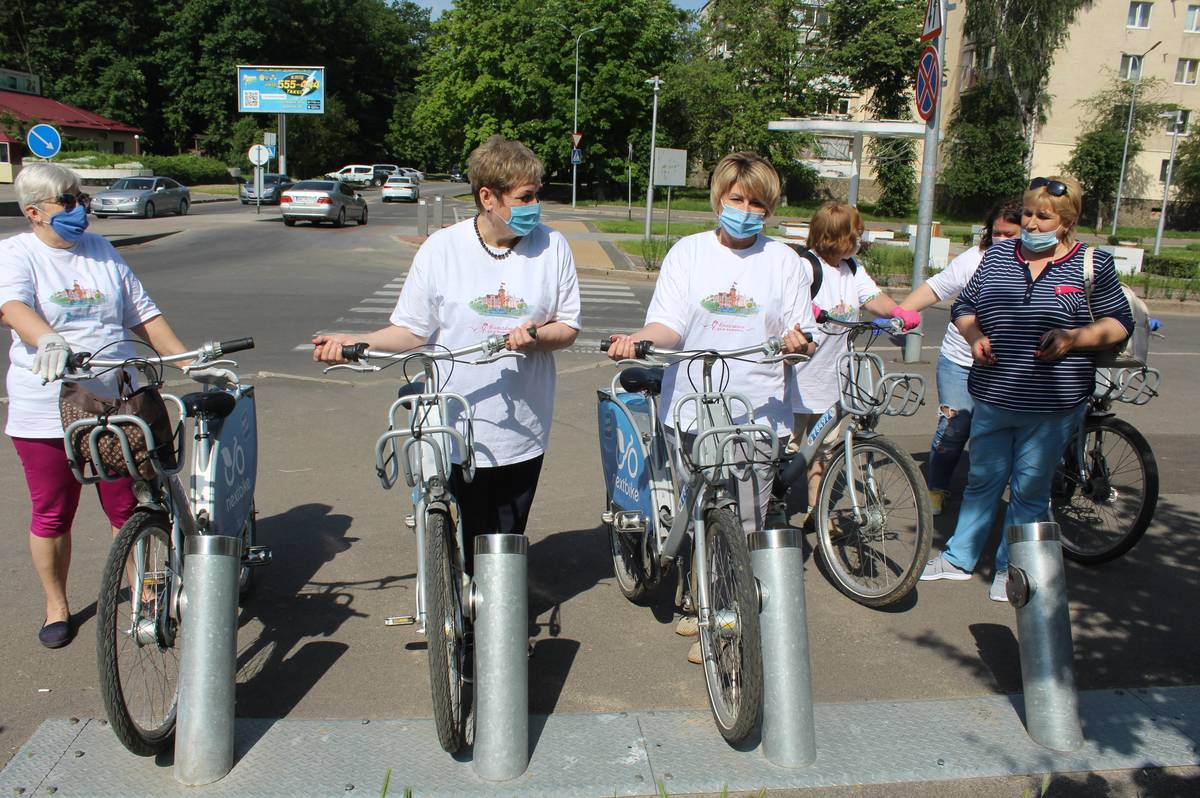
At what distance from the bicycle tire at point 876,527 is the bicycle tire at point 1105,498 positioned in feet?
3.95

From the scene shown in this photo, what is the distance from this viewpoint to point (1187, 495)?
629 centimetres

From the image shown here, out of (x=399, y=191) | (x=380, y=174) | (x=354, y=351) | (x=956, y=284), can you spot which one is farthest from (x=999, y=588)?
(x=380, y=174)

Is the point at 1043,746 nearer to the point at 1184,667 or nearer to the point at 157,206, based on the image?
the point at 1184,667

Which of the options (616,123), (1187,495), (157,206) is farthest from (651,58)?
(1187,495)

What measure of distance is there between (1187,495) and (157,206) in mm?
33153

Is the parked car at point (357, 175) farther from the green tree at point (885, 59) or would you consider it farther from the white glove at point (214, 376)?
the white glove at point (214, 376)

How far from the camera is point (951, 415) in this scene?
562 centimetres

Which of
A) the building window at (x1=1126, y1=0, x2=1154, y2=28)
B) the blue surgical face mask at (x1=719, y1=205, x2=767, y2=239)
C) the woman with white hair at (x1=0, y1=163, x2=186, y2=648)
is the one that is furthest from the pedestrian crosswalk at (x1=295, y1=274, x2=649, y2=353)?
the building window at (x1=1126, y1=0, x2=1154, y2=28)

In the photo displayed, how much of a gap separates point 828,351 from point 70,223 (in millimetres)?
3516

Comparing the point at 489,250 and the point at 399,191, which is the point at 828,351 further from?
the point at 399,191

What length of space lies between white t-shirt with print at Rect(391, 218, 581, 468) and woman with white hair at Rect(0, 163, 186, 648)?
120 cm

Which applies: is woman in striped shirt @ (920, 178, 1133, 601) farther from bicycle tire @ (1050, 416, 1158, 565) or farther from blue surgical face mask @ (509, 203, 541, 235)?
blue surgical face mask @ (509, 203, 541, 235)

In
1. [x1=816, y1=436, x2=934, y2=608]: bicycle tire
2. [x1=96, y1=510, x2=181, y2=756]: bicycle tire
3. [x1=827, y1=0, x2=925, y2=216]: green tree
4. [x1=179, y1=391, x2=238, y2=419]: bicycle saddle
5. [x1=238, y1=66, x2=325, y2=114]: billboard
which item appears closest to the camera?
[x1=96, y1=510, x2=181, y2=756]: bicycle tire

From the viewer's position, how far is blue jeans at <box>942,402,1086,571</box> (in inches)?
172
